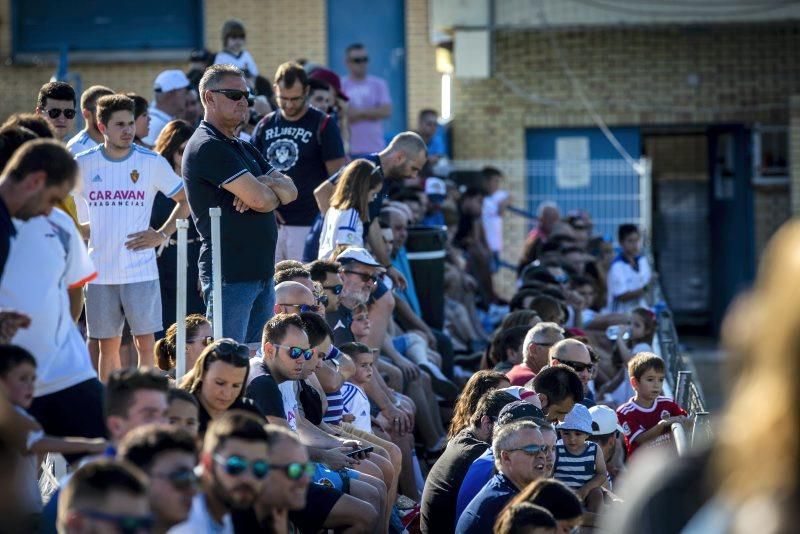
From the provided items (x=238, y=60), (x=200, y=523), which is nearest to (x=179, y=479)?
(x=200, y=523)

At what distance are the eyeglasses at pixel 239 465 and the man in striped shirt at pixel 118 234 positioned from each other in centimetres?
313

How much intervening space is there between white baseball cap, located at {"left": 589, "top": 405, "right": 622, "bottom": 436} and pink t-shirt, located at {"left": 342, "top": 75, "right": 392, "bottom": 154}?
27.9 ft

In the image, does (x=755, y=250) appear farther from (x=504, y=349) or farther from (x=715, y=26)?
(x=504, y=349)

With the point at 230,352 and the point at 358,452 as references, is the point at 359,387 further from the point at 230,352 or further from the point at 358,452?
the point at 230,352

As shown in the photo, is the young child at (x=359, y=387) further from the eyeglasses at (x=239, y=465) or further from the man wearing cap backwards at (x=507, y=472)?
the eyeglasses at (x=239, y=465)

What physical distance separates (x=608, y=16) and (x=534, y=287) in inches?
322

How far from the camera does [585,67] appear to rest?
2106 centimetres

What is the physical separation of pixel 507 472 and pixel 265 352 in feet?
4.54

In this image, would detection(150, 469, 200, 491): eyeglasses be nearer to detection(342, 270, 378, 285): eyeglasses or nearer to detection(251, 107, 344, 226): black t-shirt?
detection(342, 270, 378, 285): eyeglasses

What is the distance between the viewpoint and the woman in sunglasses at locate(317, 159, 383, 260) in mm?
9812

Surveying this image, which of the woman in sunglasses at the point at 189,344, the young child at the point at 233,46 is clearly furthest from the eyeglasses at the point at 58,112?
the young child at the point at 233,46

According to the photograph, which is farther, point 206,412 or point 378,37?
point 378,37

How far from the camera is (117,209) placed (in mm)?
7773

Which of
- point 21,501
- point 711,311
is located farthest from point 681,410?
point 711,311
